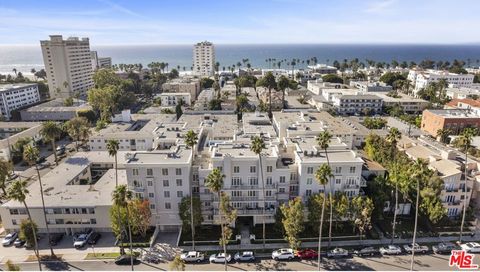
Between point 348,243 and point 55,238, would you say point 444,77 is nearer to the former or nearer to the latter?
point 348,243

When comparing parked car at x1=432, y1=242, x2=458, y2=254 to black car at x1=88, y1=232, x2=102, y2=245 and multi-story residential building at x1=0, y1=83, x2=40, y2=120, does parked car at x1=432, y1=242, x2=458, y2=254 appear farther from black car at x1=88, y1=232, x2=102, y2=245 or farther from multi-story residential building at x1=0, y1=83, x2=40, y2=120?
multi-story residential building at x1=0, y1=83, x2=40, y2=120

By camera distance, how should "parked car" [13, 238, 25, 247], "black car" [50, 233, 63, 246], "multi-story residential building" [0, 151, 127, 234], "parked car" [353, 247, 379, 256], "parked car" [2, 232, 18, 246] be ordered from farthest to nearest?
"multi-story residential building" [0, 151, 127, 234], "black car" [50, 233, 63, 246], "parked car" [2, 232, 18, 246], "parked car" [13, 238, 25, 247], "parked car" [353, 247, 379, 256]

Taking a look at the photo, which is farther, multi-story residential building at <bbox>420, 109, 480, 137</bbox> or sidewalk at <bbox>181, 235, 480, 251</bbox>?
multi-story residential building at <bbox>420, 109, 480, 137</bbox>

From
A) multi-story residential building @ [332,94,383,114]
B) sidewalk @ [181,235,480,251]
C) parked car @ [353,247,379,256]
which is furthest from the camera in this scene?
multi-story residential building @ [332,94,383,114]

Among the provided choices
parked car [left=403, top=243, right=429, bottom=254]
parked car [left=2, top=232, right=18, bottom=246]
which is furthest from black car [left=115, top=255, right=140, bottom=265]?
parked car [left=403, top=243, right=429, bottom=254]

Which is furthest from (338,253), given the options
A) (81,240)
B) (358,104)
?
(358,104)

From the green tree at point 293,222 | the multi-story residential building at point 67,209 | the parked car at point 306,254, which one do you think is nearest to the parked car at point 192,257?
the green tree at point 293,222
